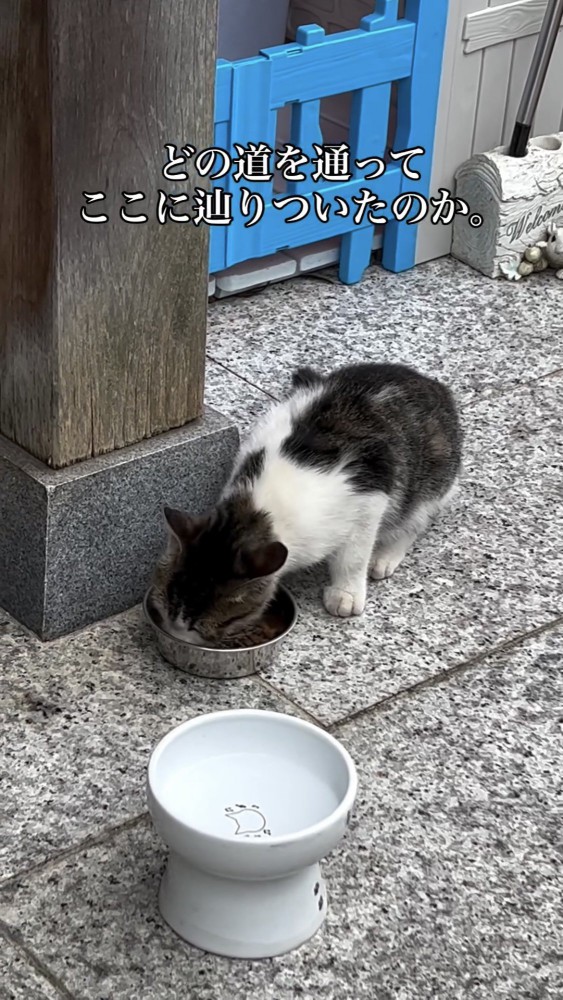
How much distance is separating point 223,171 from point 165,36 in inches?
38.3

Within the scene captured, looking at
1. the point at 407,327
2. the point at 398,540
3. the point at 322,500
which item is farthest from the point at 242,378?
the point at 322,500

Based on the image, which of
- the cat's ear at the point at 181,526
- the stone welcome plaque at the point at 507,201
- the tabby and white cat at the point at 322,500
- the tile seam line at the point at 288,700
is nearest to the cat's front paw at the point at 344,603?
the tabby and white cat at the point at 322,500

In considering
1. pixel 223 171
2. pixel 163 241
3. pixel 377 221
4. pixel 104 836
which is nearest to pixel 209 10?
pixel 163 241

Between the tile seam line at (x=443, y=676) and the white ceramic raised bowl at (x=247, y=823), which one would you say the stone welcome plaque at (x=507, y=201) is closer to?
the tile seam line at (x=443, y=676)

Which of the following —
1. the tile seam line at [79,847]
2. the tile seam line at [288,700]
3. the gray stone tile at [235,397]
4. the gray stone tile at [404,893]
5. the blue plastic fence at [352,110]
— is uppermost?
the blue plastic fence at [352,110]

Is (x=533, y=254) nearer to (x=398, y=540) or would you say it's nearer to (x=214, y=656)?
(x=398, y=540)

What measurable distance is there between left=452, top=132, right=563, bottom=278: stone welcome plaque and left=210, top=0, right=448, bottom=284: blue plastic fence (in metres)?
0.13

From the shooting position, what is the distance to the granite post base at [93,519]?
7.57ft

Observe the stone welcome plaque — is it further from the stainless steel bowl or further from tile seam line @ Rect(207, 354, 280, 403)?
the stainless steel bowl

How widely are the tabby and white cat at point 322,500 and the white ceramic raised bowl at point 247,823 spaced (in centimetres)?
37

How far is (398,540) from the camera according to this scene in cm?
269

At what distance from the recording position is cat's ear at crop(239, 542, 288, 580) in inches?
87.0

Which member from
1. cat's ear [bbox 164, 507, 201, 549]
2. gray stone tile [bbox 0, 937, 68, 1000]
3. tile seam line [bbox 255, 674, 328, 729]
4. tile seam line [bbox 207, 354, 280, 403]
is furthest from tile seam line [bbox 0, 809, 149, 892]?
tile seam line [bbox 207, 354, 280, 403]

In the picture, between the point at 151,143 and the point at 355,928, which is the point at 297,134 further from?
the point at 355,928
